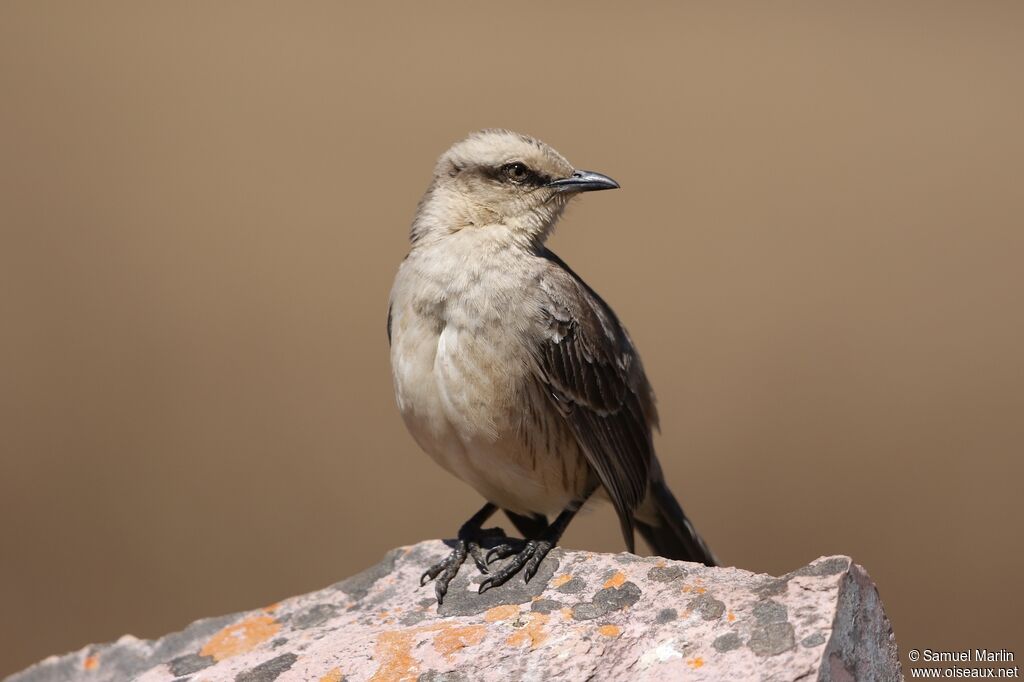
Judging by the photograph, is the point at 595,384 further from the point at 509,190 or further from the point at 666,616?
the point at 666,616

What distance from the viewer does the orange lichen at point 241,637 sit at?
4609mm

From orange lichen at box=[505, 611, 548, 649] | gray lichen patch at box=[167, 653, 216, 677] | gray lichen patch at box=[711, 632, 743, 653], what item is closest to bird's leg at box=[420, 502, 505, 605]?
orange lichen at box=[505, 611, 548, 649]

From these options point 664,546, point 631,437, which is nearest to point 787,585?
point 631,437

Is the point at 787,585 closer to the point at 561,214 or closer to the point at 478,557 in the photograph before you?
the point at 478,557

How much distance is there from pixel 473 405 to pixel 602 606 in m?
1.08

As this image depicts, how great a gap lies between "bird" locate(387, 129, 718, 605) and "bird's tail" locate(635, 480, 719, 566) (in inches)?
8.0

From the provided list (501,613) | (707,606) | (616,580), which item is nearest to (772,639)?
(707,606)

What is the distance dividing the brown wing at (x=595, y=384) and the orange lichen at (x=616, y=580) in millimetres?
921

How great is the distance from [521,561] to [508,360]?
840 millimetres

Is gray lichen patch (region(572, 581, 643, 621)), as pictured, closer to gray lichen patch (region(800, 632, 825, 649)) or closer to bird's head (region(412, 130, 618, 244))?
gray lichen patch (region(800, 632, 825, 649))

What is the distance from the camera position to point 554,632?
4.05 meters

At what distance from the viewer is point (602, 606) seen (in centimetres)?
416

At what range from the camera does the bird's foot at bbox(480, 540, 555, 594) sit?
15.0 ft

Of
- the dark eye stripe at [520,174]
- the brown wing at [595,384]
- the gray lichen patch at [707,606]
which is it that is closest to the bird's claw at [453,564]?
the brown wing at [595,384]
